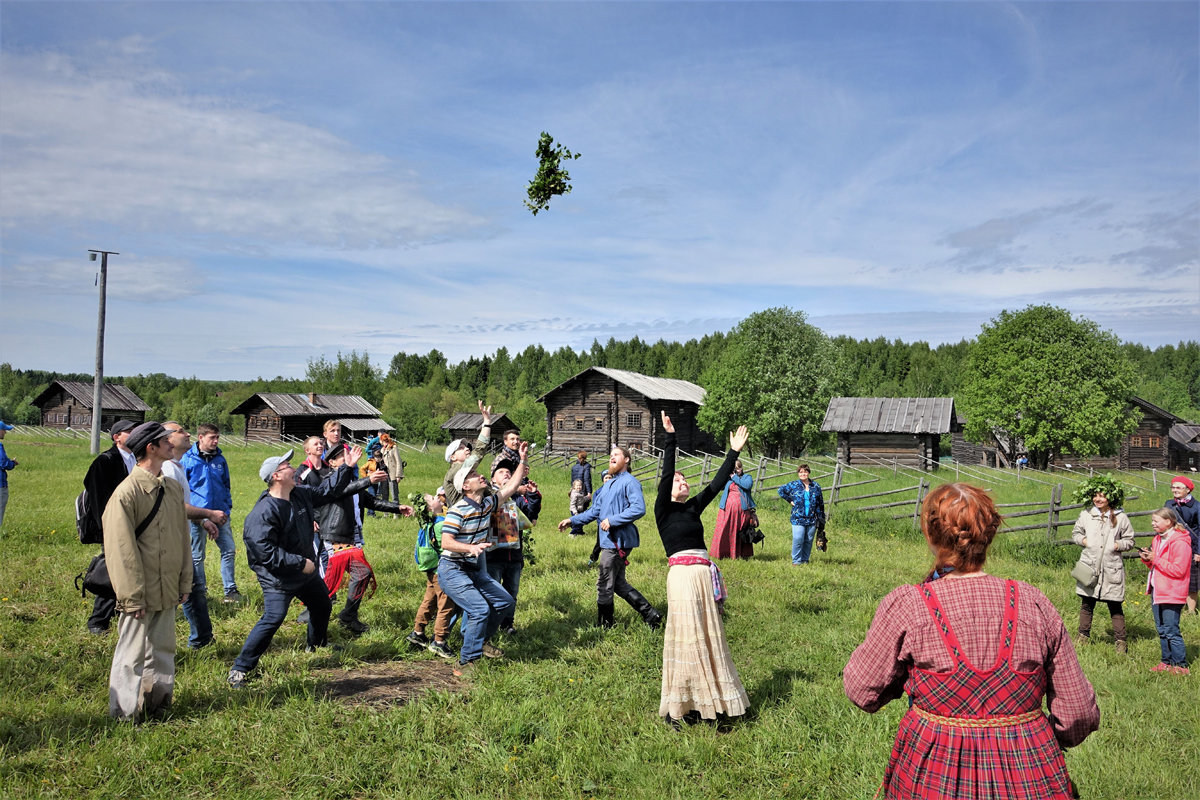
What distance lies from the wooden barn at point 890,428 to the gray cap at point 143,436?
35.1 metres

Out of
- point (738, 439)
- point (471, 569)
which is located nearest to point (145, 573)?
point (471, 569)

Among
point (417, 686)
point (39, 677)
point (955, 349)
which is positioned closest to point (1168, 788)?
point (417, 686)

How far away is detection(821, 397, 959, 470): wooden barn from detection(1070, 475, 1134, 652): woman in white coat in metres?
28.2

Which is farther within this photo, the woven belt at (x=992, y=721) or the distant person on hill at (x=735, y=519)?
the distant person on hill at (x=735, y=519)

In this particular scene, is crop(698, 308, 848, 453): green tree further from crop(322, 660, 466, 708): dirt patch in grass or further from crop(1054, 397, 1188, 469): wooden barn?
crop(322, 660, 466, 708): dirt patch in grass

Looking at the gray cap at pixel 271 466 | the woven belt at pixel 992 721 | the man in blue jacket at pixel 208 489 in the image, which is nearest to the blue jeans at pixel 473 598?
the gray cap at pixel 271 466

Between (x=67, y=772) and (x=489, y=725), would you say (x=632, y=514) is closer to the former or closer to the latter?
(x=489, y=725)

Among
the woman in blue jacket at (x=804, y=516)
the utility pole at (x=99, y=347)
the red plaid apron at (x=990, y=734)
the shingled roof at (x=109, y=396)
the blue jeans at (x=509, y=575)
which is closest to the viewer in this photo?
the red plaid apron at (x=990, y=734)

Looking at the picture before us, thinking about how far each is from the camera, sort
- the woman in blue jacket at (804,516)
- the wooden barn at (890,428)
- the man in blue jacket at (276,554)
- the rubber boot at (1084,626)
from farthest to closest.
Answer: the wooden barn at (890,428)
the woman in blue jacket at (804,516)
the rubber boot at (1084,626)
the man in blue jacket at (276,554)

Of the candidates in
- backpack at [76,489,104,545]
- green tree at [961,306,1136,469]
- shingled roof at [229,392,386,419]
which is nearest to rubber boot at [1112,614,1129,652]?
backpack at [76,489,104,545]

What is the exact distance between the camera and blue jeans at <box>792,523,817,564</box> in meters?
12.4

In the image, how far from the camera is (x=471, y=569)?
6609mm

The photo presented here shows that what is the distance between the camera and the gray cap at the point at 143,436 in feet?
16.8

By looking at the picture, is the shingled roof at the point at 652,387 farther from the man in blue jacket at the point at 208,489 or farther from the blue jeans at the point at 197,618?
the blue jeans at the point at 197,618
